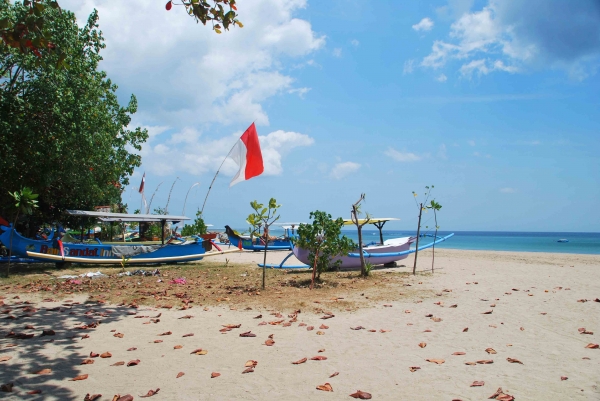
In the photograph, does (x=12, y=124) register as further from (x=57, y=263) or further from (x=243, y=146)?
(x=243, y=146)

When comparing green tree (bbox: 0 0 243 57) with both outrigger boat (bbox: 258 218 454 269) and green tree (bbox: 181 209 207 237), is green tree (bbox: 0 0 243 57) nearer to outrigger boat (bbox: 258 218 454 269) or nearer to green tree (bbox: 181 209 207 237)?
outrigger boat (bbox: 258 218 454 269)

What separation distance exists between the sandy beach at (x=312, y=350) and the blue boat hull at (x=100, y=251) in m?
5.93

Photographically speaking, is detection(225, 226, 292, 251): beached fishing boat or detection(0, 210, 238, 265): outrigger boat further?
detection(225, 226, 292, 251): beached fishing boat

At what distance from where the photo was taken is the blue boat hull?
1344cm

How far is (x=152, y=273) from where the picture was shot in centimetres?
1267

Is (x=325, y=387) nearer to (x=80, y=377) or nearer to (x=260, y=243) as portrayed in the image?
(x=80, y=377)

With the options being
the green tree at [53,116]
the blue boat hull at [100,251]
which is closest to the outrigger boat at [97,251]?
the blue boat hull at [100,251]

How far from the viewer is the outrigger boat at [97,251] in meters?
13.4

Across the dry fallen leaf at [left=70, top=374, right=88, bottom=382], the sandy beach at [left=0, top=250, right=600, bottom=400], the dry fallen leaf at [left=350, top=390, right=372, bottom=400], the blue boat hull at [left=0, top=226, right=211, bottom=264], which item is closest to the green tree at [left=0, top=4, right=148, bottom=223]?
the blue boat hull at [left=0, top=226, right=211, bottom=264]

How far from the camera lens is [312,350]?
5.20 metres

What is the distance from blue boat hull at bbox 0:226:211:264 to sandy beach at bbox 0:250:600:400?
5933 mm

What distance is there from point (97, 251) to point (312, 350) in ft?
38.8

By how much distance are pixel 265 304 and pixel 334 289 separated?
2.43 metres

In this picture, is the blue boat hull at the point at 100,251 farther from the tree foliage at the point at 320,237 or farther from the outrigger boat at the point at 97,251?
the tree foliage at the point at 320,237
